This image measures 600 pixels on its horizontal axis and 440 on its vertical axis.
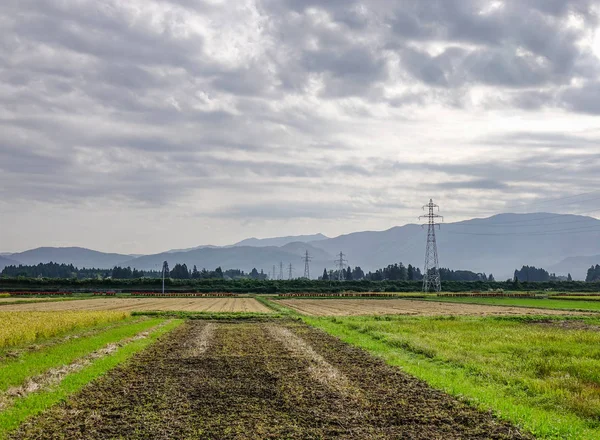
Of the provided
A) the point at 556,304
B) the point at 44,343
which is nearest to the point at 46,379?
the point at 44,343

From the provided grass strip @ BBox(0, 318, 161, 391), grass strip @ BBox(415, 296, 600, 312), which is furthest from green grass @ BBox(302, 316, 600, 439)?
grass strip @ BBox(415, 296, 600, 312)

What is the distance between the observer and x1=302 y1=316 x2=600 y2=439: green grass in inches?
615

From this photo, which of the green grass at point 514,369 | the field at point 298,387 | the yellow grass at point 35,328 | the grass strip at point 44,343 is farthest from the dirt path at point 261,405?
the yellow grass at point 35,328

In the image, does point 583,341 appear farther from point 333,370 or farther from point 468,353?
point 333,370

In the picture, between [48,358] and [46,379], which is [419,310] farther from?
[46,379]

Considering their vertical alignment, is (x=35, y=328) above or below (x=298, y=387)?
above

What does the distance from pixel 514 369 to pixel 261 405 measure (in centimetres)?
1214

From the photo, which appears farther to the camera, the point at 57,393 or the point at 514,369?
the point at 514,369

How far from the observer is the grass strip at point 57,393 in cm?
1467

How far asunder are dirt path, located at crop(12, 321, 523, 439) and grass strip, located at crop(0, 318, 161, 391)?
283 cm

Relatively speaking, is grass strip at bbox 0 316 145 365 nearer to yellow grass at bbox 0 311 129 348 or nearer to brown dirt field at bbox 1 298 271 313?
yellow grass at bbox 0 311 129 348

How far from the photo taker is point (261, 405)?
17016mm

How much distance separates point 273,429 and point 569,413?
8.69 meters

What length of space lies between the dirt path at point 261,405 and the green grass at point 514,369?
1.12 meters
